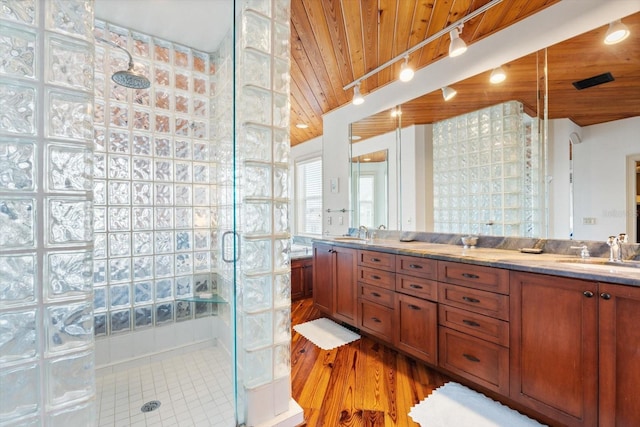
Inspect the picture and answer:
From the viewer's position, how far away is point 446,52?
241 cm

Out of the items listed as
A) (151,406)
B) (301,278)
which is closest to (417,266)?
(151,406)

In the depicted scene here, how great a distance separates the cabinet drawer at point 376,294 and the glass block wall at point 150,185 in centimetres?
137

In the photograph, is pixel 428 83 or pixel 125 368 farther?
pixel 428 83

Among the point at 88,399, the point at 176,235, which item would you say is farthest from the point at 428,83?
the point at 88,399

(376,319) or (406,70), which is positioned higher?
(406,70)

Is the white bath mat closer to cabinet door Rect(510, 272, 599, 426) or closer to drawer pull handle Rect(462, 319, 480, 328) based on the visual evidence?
drawer pull handle Rect(462, 319, 480, 328)

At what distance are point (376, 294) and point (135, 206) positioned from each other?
212 cm

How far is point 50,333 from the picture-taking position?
0.84 metres

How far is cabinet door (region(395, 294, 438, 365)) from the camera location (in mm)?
1940

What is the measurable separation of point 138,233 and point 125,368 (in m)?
1.02

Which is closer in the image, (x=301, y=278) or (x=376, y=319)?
(x=376, y=319)

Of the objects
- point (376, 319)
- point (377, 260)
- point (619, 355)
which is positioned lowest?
point (376, 319)

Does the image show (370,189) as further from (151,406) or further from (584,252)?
(151,406)

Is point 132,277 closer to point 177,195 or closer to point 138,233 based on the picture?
point 138,233
